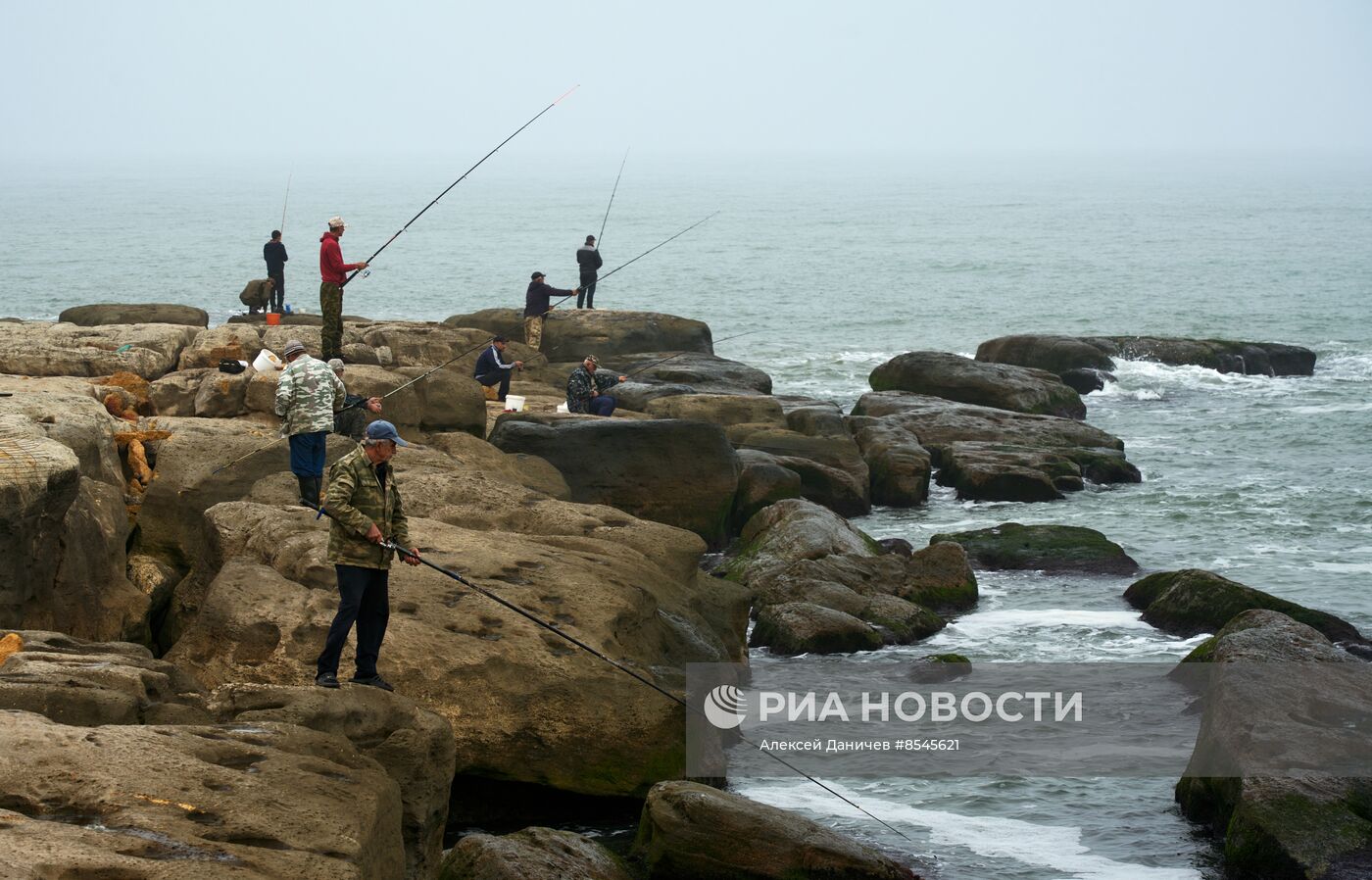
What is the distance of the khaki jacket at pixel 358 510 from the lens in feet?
29.8

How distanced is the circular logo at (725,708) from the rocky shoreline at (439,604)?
0.39 meters

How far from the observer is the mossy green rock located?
18.5 m

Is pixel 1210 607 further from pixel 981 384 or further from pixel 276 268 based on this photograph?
pixel 276 268

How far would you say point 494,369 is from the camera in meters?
20.8

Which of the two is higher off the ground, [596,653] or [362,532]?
[362,532]

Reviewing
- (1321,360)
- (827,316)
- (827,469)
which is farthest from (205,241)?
(827,469)

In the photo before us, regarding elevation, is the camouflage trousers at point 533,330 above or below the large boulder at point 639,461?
above

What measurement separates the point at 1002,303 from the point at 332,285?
131 feet

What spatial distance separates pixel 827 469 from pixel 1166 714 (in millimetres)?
7879

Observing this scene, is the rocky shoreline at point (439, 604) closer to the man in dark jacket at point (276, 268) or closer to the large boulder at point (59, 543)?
the large boulder at point (59, 543)

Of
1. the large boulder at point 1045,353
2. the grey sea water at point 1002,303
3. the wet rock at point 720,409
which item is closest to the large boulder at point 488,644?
the grey sea water at point 1002,303

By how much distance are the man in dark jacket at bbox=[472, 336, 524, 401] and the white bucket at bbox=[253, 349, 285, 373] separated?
3.59 m

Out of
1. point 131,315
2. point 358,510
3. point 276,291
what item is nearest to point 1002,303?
point 276,291

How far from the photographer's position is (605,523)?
1411 centimetres
